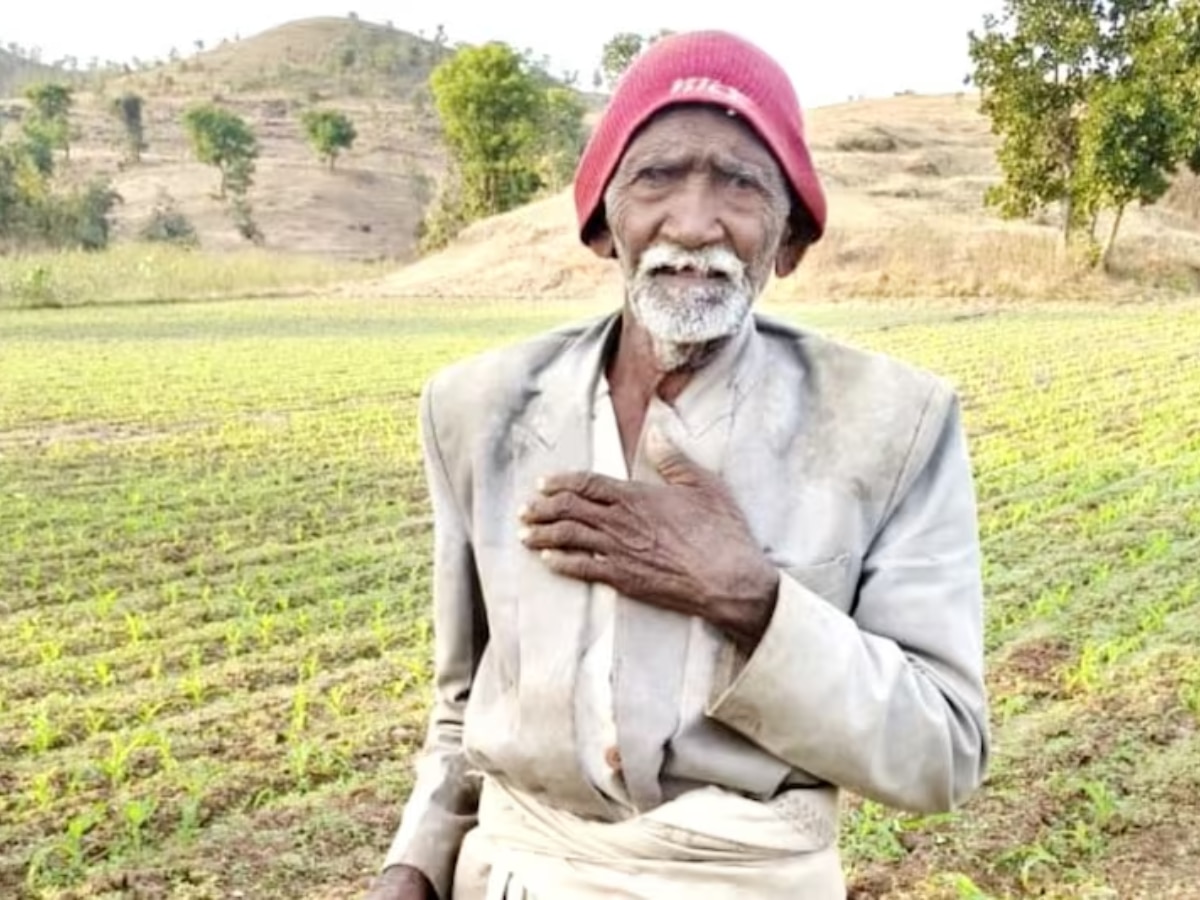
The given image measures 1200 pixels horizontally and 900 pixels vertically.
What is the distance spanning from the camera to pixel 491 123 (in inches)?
1716

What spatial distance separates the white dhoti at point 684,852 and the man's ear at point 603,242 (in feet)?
1.75

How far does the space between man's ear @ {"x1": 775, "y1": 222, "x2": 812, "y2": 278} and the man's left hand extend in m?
0.28

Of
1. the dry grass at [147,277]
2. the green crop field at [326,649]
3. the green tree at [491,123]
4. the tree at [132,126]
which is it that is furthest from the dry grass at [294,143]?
the green crop field at [326,649]

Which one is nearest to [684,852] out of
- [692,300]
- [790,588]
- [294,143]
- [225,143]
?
[790,588]

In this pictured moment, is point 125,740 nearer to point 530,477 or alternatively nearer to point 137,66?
point 530,477

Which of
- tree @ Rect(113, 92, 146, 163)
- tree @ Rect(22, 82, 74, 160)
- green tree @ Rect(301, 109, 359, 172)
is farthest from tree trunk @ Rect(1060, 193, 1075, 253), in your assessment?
tree @ Rect(113, 92, 146, 163)

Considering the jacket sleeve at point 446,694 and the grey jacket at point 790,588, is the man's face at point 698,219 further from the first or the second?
the jacket sleeve at point 446,694

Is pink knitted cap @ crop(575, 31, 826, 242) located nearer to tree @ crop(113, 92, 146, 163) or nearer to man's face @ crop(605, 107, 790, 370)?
man's face @ crop(605, 107, 790, 370)

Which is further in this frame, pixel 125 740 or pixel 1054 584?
pixel 1054 584

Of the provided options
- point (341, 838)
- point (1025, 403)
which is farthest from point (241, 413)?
point (341, 838)

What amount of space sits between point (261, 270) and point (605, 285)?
6.93m

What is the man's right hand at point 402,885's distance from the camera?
1600 millimetres

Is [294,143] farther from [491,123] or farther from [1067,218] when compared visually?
[1067,218]

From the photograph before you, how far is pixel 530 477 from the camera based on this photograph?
151 centimetres
